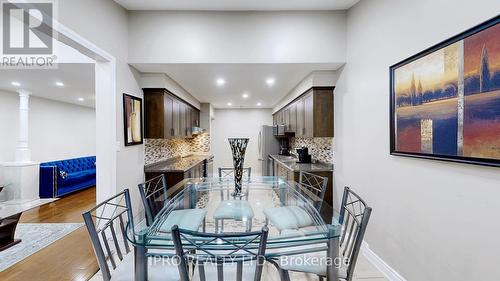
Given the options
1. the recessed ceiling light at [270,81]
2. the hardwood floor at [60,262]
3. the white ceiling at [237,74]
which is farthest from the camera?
the recessed ceiling light at [270,81]

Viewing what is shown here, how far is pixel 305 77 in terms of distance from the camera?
12.5ft

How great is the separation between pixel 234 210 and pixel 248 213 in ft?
0.59

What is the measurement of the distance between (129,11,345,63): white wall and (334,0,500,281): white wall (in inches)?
13.4

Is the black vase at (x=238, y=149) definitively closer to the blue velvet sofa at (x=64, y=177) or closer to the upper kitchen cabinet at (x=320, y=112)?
the upper kitchen cabinet at (x=320, y=112)

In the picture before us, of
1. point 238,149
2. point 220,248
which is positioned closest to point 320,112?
point 238,149

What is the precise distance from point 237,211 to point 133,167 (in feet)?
5.69

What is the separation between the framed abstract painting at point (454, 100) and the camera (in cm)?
131

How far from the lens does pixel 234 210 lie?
8.05ft

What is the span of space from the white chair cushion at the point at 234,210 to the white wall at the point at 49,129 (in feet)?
19.7

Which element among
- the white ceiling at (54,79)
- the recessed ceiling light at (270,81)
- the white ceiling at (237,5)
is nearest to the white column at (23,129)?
the white ceiling at (54,79)

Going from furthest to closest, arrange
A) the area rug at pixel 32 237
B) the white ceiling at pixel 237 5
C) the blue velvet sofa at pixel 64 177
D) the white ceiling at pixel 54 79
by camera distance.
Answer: the blue velvet sofa at pixel 64 177 < the white ceiling at pixel 54 79 < the white ceiling at pixel 237 5 < the area rug at pixel 32 237

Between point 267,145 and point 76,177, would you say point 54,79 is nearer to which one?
point 76,177

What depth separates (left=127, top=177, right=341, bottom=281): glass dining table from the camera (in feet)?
4.75

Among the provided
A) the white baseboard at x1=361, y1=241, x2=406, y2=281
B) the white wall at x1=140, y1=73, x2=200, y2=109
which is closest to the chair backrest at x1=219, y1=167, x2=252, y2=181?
the white wall at x1=140, y1=73, x2=200, y2=109
